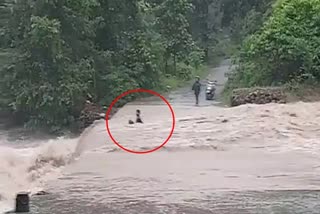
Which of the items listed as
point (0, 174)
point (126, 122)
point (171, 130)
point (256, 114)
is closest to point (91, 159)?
point (0, 174)

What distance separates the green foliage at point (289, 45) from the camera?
2372 centimetres

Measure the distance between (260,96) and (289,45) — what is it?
122 inches

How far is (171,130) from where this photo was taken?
18.1 meters

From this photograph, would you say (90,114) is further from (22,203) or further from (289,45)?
(22,203)

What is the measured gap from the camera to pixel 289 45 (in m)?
23.9

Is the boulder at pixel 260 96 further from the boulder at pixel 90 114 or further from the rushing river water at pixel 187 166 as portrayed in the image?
the boulder at pixel 90 114

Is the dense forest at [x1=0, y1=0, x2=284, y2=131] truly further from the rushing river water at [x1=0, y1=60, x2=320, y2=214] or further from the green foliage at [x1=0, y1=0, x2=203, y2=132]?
the rushing river water at [x1=0, y1=60, x2=320, y2=214]

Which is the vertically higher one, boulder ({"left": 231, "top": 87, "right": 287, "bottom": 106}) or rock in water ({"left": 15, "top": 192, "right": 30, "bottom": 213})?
boulder ({"left": 231, "top": 87, "right": 287, "bottom": 106})

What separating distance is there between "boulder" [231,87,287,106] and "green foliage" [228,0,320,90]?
1874mm

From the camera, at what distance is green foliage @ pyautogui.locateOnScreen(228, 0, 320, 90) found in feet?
77.8

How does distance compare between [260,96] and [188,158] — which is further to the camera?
[260,96]

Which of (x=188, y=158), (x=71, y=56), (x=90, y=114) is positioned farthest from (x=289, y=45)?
(x=188, y=158)

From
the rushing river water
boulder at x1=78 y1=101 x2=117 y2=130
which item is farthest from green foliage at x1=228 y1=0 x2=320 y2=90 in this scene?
boulder at x1=78 y1=101 x2=117 y2=130

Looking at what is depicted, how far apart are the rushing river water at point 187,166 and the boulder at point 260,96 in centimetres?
104
